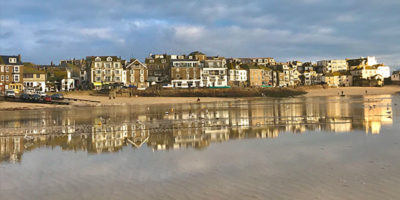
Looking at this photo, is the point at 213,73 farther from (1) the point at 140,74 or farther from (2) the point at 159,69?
(1) the point at 140,74

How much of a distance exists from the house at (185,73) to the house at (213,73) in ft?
6.21

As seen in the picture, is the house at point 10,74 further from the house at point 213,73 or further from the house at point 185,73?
the house at point 213,73

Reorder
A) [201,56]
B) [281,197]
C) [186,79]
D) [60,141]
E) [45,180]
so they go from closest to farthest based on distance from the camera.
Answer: [281,197] → [45,180] → [60,141] → [186,79] → [201,56]

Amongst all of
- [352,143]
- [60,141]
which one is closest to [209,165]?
[352,143]

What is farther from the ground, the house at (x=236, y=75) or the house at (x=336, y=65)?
the house at (x=336, y=65)

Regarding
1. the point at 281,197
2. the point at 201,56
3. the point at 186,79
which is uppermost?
the point at 201,56

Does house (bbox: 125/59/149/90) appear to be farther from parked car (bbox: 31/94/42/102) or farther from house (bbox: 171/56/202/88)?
parked car (bbox: 31/94/42/102)

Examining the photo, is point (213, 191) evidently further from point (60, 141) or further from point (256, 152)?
point (60, 141)

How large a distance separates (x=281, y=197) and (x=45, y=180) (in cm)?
736

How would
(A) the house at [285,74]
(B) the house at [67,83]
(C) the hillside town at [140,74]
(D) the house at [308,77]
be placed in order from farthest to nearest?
1. (D) the house at [308,77]
2. (A) the house at [285,74]
3. (B) the house at [67,83]
4. (C) the hillside town at [140,74]

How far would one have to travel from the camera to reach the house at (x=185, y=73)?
328 feet

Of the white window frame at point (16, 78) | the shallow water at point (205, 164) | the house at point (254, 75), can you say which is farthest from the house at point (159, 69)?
the shallow water at point (205, 164)

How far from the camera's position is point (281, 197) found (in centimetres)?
909

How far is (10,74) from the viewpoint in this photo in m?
77.1
